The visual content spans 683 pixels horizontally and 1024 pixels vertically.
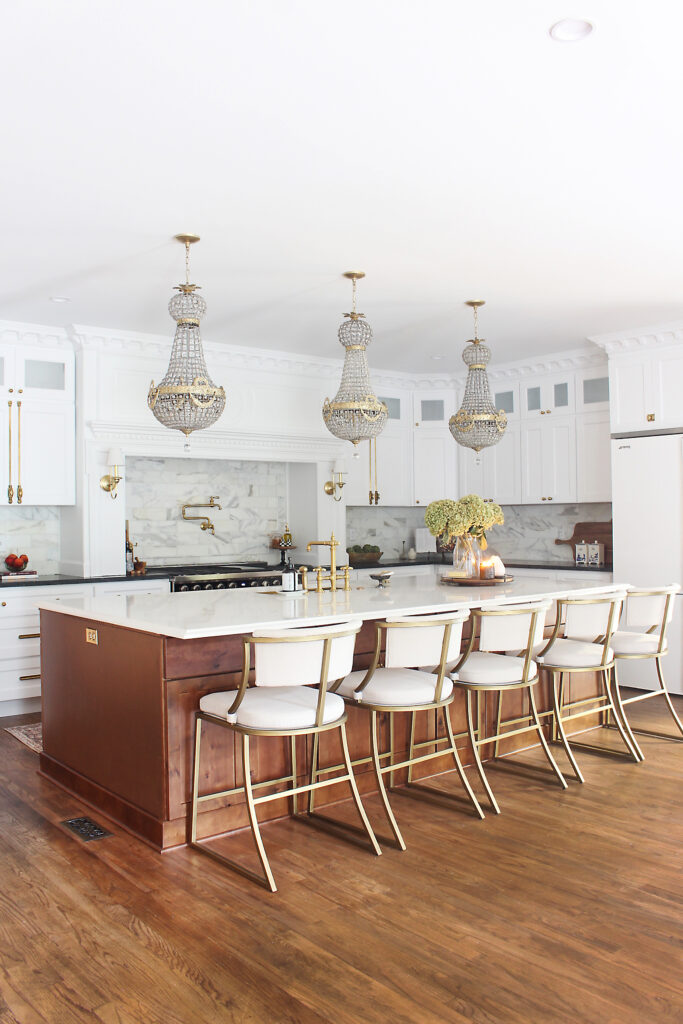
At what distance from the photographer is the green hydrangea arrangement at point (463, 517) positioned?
15.7 feet

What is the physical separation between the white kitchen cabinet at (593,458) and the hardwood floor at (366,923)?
11.1ft

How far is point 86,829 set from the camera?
3525mm

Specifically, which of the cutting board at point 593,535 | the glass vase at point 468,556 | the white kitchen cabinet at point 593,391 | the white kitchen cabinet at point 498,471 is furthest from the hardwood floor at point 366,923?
the white kitchen cabinet at point 498,471

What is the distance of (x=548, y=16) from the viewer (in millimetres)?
2416

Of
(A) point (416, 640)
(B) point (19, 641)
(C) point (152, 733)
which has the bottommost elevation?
(C) point (152, 733)

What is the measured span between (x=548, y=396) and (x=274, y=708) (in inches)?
190

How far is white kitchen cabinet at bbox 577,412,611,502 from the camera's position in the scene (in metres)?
6.70

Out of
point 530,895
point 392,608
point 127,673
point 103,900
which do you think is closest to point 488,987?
point 530,895

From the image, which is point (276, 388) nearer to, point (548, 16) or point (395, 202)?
point (395, 202)

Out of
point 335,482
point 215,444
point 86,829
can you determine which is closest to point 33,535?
point 215,444

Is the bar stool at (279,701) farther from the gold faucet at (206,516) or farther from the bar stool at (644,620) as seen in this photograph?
the gold faucet at (206,516)

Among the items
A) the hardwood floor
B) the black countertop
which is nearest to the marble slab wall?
the black countertop

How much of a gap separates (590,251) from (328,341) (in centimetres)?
252

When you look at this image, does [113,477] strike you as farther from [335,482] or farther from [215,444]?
[335,482]
